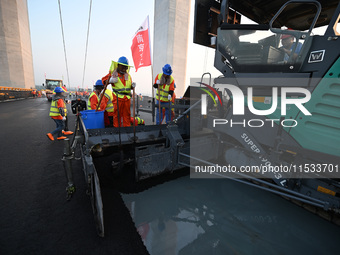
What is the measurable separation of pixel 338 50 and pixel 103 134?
3.19 metres

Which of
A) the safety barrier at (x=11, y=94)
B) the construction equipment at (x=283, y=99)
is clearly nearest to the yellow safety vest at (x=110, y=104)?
the construction equipment at (x=283, y=99)

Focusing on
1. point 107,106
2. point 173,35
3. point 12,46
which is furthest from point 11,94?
point 107,106

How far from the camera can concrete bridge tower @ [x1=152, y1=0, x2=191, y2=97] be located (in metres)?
18.6

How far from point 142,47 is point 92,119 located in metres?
2.35

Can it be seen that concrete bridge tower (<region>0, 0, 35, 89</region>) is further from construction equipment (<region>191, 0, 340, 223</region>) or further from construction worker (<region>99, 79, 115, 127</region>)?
construction equipment (<region>191, 0, 340, 223</region>)

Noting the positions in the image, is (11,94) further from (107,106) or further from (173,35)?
(107,106)

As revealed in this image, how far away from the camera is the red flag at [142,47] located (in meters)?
4.08

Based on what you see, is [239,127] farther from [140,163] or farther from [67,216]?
[67,216]

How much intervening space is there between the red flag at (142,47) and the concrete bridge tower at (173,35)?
15.8m

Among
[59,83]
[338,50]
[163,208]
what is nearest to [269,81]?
[338,50]

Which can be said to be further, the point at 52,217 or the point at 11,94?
the point at 11,94

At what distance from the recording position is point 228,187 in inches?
117

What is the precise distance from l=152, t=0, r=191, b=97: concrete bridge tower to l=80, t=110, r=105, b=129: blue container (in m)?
17.4

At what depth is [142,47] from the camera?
4305mm
